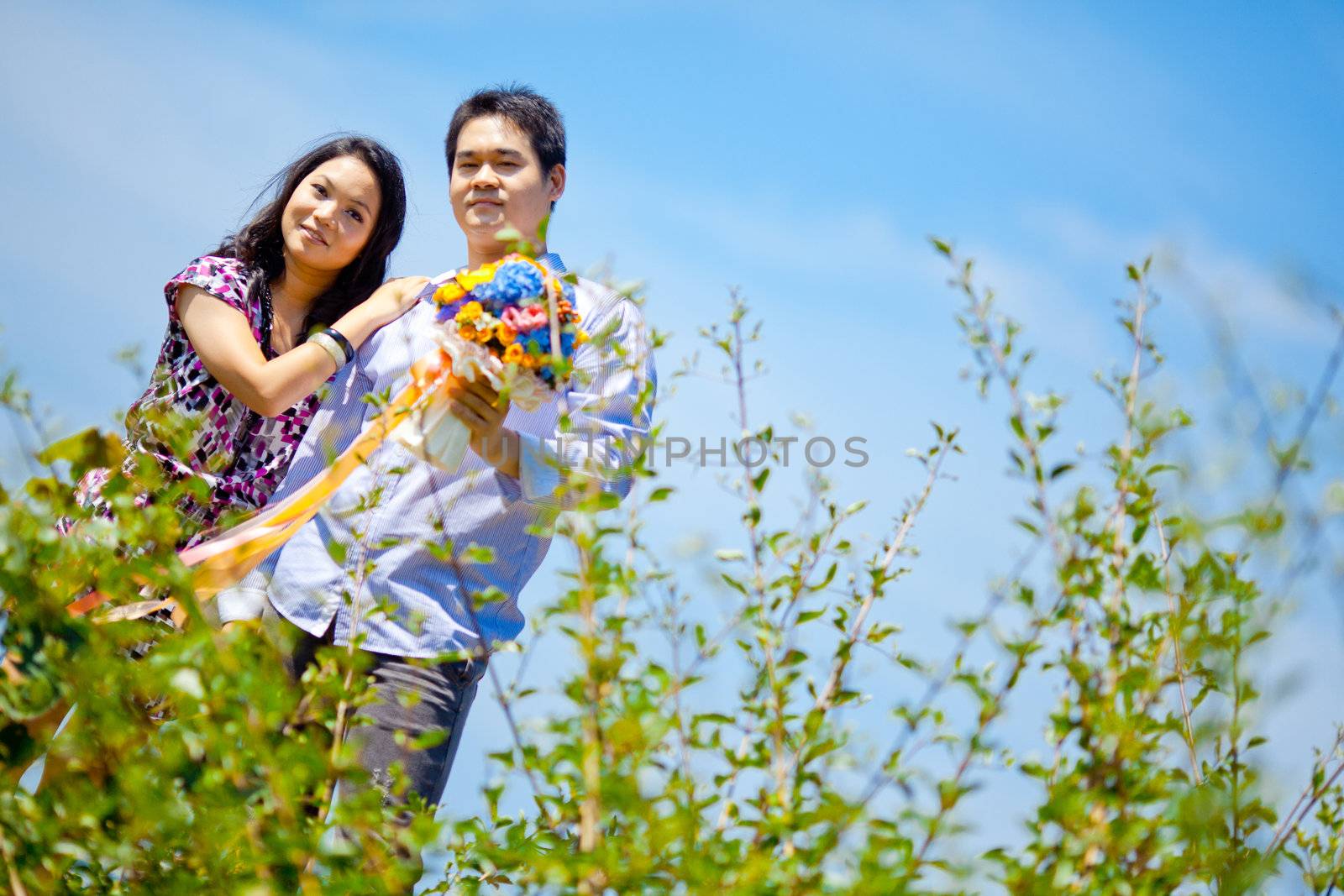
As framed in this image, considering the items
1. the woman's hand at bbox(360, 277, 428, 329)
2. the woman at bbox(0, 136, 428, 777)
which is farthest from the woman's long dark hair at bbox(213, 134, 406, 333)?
the woman's hand at bbox(360, 277, 428, 329)

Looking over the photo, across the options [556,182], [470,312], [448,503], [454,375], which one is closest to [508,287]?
[470,312]

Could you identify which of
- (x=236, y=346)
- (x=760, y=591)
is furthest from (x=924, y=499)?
(x=236, y=346)

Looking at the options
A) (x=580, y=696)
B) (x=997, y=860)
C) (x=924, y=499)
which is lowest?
(x=997, y=860)

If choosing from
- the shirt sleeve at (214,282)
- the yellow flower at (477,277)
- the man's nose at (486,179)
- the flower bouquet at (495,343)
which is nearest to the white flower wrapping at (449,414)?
the flower bouquet at (495,343)

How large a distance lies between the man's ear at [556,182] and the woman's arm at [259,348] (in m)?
0.44

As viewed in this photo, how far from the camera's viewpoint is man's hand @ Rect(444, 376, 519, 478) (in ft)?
8.29

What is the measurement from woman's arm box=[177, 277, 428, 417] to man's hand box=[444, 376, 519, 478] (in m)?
0.64

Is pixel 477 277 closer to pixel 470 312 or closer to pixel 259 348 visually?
pixel 470 312

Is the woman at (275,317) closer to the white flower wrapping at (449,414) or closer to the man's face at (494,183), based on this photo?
the man's face at (494,183)

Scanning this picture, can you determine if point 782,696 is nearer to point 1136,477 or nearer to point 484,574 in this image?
point 1136,477

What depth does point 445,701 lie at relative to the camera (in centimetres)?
267

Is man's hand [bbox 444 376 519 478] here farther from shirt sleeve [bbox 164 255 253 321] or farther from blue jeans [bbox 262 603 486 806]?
shirt sleeve [bbox 164 255 253 321]

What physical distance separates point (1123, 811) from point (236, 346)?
2385 millimetres

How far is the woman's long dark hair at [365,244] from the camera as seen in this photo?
3506mm
